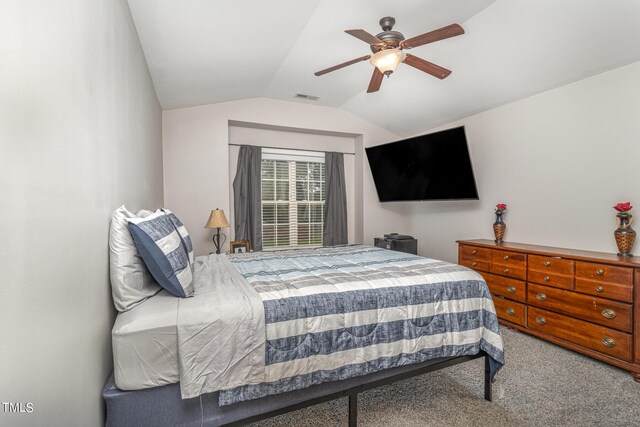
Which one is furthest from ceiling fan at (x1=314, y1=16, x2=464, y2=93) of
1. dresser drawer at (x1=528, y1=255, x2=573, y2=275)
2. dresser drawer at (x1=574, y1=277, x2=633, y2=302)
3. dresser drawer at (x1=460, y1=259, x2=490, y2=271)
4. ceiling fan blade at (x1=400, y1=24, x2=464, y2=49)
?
dresser drawer at (x1=460, y1=259, x2=490, y2=271)

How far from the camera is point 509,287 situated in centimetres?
313

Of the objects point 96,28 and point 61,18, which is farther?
point 96,28

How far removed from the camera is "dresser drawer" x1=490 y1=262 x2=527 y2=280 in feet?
9.86

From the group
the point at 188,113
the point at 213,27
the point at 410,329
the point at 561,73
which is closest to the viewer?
the point at 410,329

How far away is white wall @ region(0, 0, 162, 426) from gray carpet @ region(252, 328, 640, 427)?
1250 millimetres

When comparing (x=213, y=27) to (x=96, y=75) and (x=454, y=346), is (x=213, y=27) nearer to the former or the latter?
(x=96, y=75)

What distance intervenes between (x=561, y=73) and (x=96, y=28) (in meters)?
3.72

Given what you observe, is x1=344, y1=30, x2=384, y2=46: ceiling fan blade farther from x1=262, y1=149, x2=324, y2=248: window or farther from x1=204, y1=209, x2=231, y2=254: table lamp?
x1=262, y1=149, x2=324, y2=248: window

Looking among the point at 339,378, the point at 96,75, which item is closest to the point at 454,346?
the point at 339,378

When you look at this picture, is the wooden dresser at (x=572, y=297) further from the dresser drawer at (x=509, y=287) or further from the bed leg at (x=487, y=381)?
the bed leg at (x=487, y=381)

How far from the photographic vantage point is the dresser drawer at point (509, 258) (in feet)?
9.89

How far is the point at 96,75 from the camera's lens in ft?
4.23

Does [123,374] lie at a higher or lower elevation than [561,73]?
lower

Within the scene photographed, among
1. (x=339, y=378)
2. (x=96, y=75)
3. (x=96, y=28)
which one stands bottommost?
(x=339, y=378)
